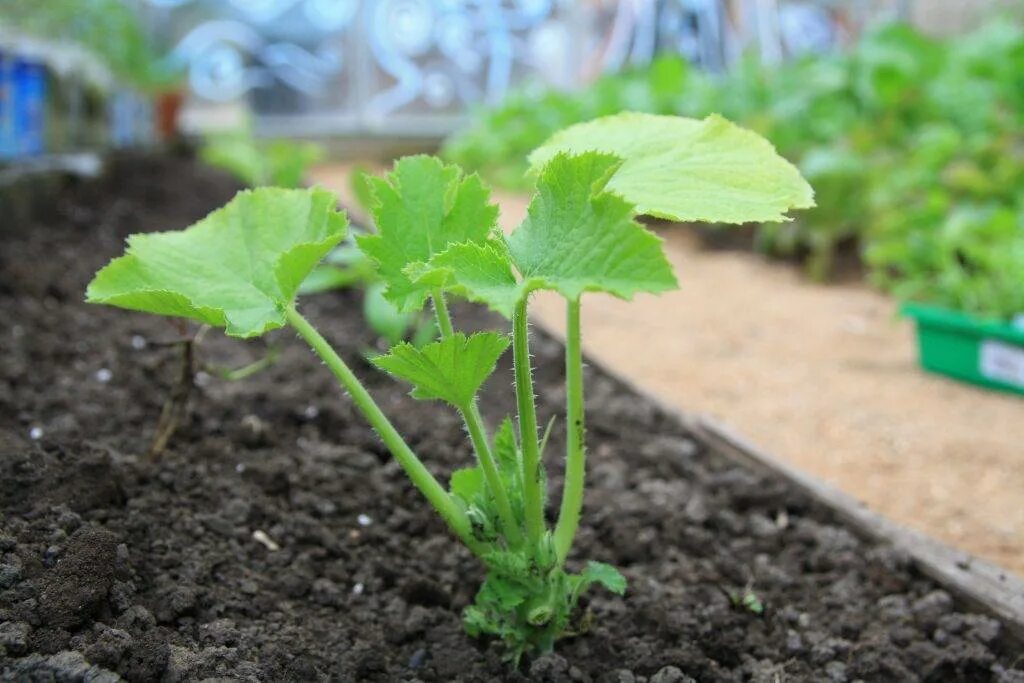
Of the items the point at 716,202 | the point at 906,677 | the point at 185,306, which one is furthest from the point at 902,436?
the point at 185,306

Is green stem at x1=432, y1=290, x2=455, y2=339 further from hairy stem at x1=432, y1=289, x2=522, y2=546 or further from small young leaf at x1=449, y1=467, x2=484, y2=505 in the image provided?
small young leaf at x1=449, y1=467, x2=484, y2=505

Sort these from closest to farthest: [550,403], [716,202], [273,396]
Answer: [716,202] < [273,396] < [550,403]

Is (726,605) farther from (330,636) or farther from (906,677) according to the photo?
(330,636)

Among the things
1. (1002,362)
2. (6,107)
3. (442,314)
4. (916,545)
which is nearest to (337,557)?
(442,314)

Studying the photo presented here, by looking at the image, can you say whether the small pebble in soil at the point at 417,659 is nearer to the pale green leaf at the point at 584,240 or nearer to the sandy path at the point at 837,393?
the pale green leaf at the point at 584,240

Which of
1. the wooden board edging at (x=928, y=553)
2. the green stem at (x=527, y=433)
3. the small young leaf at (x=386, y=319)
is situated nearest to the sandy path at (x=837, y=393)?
the wooden board edging at (x=928, y=553)

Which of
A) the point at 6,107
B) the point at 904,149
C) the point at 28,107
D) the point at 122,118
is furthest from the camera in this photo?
the point at 122,118

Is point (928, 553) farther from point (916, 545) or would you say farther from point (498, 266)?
point (498, 266)
